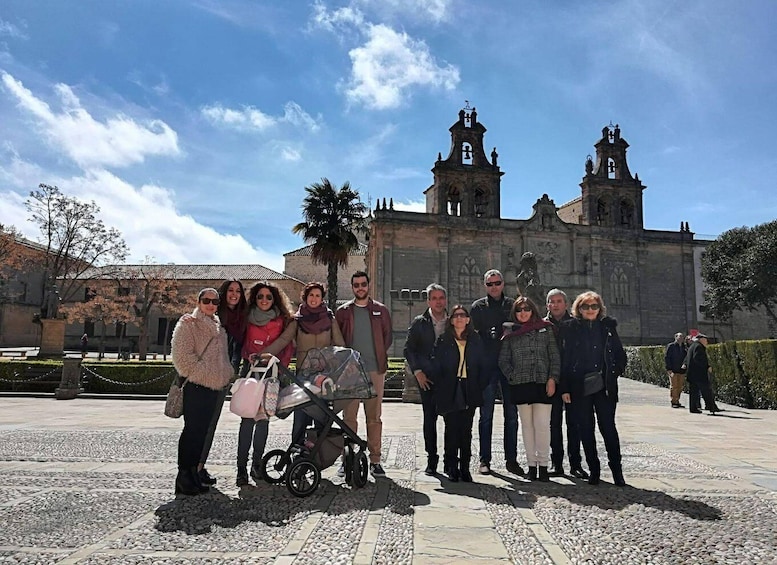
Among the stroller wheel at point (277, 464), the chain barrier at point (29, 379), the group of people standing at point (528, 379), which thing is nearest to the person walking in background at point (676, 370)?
the group of people standing at point (528, 379)

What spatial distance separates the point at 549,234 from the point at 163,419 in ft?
109

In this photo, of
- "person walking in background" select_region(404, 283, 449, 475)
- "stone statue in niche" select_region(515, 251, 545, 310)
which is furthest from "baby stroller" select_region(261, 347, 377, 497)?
"stone statue in niche" select_region(515, 251, 545, 310)

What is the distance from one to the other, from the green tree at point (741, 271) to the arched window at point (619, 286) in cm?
548

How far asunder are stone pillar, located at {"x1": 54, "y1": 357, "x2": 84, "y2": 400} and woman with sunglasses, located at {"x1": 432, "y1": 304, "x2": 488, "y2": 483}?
1245 centimetres

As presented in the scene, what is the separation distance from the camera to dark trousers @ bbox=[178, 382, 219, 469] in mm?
4719

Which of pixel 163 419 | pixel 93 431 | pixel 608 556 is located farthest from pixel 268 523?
pixel 163 419

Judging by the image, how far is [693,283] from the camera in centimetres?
4066

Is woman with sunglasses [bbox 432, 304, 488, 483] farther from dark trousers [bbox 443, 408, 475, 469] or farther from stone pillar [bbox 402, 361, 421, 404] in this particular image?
stone pillar [bbox 402, 361, 421, 404]

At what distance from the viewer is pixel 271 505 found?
4.29 m

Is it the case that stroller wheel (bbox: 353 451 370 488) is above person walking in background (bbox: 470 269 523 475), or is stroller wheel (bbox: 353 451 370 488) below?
below

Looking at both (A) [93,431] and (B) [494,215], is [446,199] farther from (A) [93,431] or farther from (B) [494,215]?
(A) [93,431]

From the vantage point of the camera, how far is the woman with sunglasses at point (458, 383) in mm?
5223

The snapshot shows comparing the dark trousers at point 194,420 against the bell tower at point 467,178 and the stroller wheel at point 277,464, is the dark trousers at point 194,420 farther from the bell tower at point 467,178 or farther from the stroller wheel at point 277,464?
the bell tower at point 467,178

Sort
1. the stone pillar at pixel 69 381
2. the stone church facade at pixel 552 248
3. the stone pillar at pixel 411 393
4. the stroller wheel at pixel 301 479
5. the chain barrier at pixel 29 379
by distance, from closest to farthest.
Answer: the stroller wheel at pixel 301 479 → the stone pillar at pixel 411 393 → the stone pillar at pixel 69 381 → the chain barrier at pixel 29 379 → the stone church facade at pixel 552 248
